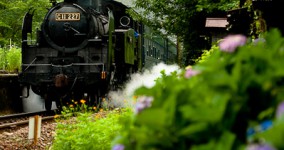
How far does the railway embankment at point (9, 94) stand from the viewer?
49.6 feet

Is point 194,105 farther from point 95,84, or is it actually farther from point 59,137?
point 95,84

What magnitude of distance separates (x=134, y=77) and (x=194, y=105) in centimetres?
1601

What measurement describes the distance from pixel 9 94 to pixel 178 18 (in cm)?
753

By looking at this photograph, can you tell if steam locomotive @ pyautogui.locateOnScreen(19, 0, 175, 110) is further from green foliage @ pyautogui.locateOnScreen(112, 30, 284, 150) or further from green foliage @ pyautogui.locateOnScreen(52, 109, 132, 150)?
green foliage @ pyautogui.locateOnScreen(112, 30, 284, 150)

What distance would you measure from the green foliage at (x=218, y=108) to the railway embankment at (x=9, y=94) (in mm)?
14031

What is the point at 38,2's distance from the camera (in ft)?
83.1

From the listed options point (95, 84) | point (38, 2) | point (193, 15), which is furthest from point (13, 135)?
point (38, 2)

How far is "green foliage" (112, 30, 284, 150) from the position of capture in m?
1.47

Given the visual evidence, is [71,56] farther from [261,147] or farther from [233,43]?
[261,147]

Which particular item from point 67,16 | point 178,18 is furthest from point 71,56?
point 178,18

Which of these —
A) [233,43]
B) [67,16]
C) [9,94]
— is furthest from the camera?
[9,94]

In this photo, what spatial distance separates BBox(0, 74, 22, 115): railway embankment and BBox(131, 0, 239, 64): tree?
17.6 ft

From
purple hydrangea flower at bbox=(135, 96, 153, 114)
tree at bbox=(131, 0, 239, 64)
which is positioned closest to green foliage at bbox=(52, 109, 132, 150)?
purple hydrangea flower at bbox=(135, 96, 153, 114)

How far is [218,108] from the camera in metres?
1.46
